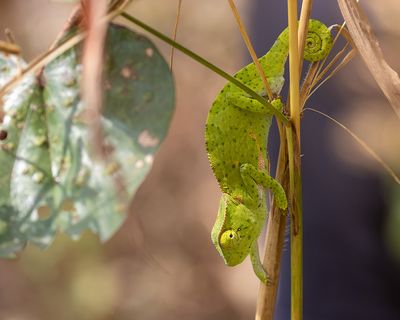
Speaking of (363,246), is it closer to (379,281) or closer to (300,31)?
(379,281)

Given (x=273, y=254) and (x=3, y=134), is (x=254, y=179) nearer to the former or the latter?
(x=273, y=254)

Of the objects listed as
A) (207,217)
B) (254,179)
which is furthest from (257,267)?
(207,217)

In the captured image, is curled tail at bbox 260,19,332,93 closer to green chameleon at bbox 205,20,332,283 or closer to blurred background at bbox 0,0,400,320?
green chameleon at bbox 205,20,332,283

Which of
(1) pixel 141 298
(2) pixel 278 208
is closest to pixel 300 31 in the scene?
(2) pixel 278 208

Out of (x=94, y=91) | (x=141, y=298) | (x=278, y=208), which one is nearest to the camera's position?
(x=94, y=91)

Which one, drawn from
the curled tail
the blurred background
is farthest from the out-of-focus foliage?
the blurred background
